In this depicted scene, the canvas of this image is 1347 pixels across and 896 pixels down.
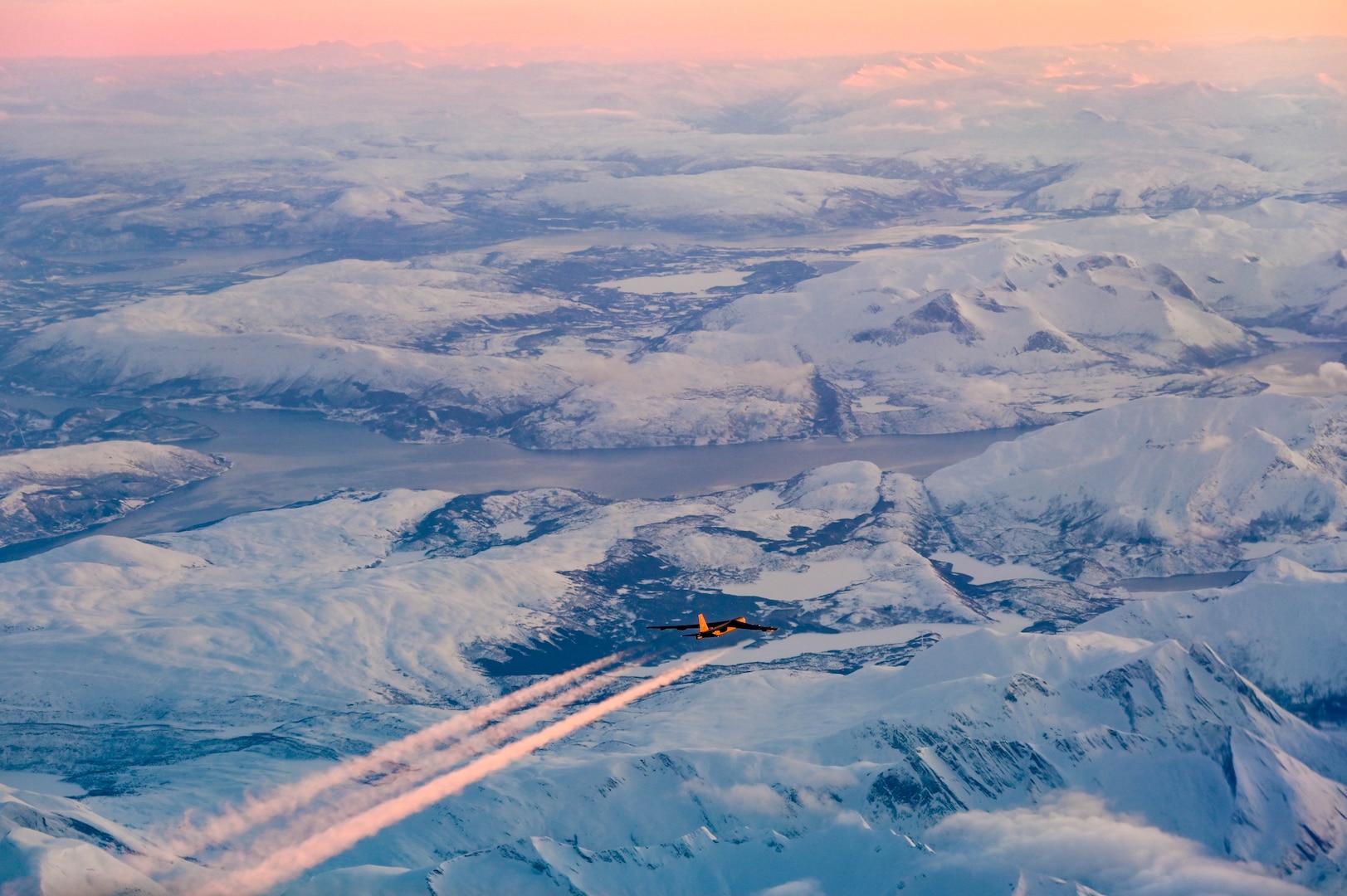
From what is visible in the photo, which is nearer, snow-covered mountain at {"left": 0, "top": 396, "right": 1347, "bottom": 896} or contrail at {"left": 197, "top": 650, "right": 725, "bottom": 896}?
contrail at {"left": 197, "top": 650, "right": 725, "bottom": 896}

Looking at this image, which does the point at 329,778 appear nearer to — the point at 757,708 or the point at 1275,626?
the point at 757,708

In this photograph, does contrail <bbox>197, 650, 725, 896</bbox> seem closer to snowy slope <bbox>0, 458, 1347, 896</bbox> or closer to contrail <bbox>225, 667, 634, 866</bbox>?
contrail <bbox>225, 667, 634, 866</bbox>

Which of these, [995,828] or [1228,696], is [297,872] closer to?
[995,828]

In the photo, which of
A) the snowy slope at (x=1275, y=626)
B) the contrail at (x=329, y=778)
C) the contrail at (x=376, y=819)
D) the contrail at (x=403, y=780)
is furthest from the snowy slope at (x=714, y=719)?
the contrail at (x=403, y=780)

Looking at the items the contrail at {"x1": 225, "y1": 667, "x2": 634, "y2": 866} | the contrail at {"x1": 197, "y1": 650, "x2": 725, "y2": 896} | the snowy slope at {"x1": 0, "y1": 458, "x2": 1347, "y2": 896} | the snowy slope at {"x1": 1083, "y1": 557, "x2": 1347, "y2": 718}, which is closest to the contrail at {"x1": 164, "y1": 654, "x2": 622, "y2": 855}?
the contrail at {"x1": 225, "y1": 667, "x2": 634, "y2": 866}

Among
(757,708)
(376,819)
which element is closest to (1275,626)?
(757,708)
